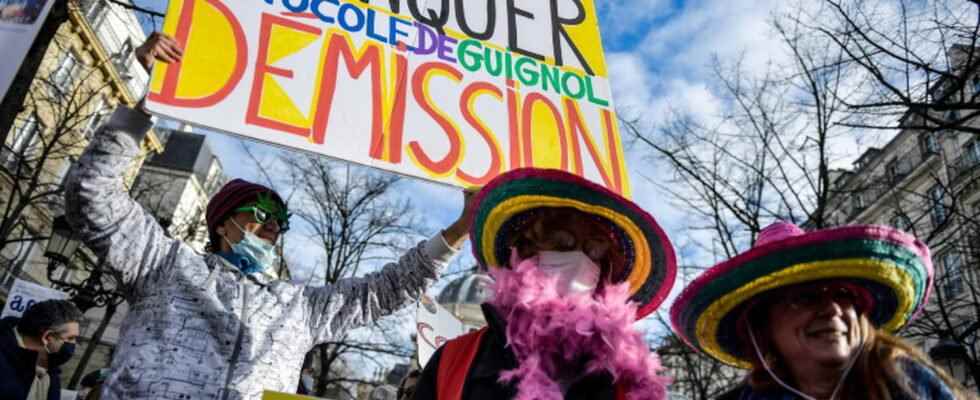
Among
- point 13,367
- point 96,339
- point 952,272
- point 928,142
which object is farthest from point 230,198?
point 928,142

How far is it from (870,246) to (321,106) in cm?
195

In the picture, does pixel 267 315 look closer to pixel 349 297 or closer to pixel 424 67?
pixel 349 297

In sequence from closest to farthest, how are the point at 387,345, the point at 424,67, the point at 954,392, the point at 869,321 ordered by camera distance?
the point at 954,392 < the point at 869,321 < the point at 424,67 < the point at 387,345

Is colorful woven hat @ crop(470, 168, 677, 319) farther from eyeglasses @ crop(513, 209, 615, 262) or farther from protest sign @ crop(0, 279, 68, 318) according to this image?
protest sign @ crop(0, 279, 68, 318)

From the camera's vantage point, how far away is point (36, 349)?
170 inches

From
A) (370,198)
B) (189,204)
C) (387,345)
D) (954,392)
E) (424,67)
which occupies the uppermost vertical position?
(189,204)

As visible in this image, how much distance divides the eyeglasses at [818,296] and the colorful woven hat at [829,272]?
6cm

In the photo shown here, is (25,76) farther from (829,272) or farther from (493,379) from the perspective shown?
(829,272)

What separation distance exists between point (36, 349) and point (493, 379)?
12.9 ft

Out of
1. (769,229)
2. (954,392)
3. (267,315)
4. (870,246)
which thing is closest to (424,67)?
(267,315)

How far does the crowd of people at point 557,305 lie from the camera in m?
1.79

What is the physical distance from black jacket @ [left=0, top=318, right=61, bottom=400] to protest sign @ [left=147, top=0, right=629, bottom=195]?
2500mm

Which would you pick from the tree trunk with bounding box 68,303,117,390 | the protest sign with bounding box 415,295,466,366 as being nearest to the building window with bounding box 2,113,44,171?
the tree trunk with bounding box 68,303,117,390

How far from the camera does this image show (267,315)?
7.17ft
